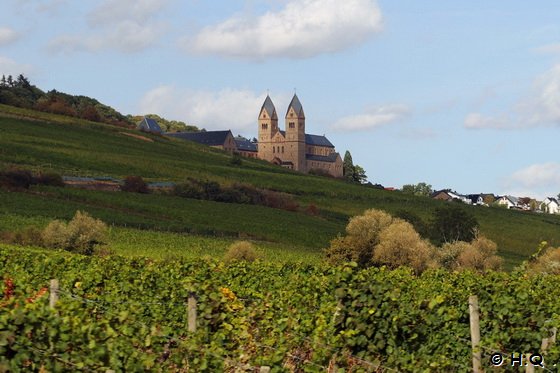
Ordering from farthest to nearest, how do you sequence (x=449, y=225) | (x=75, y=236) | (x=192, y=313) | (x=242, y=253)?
1. (x=449, y=225)
2. (x=242, y=253)
3. (x=75, y=236)
4. (x=192, y=313)

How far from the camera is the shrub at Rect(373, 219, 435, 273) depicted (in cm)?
6325

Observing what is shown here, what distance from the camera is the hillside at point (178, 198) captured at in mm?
73188

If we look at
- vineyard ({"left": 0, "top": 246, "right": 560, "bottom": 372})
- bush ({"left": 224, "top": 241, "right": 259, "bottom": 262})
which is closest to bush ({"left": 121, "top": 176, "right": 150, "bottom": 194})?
bush ({"left": 224, "top": 241, "right": 259, "bottom": 262})

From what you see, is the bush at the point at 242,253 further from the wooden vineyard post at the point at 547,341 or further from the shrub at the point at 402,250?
the wooden vineyard post at the point at 547,341

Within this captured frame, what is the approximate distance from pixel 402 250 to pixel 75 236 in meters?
21.4

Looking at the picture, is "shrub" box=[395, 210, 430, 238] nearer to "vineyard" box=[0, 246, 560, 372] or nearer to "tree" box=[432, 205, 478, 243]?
"tree" box=[432, 205, 478, 243]

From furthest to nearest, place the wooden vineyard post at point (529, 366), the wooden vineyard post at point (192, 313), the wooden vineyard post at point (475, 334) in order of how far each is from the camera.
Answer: the wooden vineyard post at point (192, 313)
the wooden vineyard post at point (475, 334)
the wooden vineyard post at point (529, 366)

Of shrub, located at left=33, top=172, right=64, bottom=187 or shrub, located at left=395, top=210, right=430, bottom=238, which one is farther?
shrub, located at left=395, top=210, right=430, bottom=238

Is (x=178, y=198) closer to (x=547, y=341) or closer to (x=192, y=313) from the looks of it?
(x=192, y=313)

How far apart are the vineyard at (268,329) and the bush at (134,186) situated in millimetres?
63154

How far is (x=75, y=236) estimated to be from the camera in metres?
52.5

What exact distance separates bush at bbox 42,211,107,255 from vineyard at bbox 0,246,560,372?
2991 cm

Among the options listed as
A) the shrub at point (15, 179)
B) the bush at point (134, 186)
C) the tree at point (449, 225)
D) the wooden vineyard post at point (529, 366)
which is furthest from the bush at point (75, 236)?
the tree at point (449, 225)

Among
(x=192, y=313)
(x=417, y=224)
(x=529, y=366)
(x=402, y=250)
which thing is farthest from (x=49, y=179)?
(x=529, y=366)
